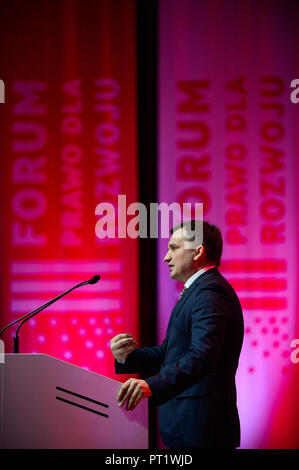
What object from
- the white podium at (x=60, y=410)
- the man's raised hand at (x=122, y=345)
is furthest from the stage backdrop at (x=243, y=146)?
the white podium at (x=60, y=410)

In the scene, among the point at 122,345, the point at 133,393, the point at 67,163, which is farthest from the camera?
the point at 67,163

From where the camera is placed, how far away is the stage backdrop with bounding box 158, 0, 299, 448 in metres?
2.97

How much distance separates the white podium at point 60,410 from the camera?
135 cm

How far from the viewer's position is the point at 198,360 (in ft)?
4.47

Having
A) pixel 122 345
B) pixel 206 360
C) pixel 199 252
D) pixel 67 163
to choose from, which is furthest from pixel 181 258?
pixel 67 163

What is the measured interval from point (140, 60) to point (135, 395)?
8.47 feet

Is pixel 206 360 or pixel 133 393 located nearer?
pixel 133 393

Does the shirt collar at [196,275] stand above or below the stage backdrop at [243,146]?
below

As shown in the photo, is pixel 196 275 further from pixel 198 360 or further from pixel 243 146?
pixel 243 146

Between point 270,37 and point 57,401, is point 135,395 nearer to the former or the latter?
point 57,401

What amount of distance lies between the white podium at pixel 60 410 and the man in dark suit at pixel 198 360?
11cm

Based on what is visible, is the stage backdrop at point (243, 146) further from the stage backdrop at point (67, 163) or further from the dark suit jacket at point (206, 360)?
the dark suit jacket at point (206, 360)

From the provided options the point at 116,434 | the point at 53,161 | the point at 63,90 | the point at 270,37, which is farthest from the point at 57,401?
the point at 270,37

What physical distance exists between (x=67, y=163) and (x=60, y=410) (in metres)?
1.99
